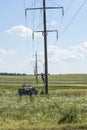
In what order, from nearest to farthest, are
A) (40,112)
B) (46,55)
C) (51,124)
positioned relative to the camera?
(51,124) < (40,112) < (46,55)

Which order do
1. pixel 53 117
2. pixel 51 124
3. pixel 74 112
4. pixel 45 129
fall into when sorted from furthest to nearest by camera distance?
pixel 53 117 < pixel 74 112 < pixel 51 124 < pixel 45 129

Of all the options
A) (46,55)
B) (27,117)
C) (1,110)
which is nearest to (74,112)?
(27,117)

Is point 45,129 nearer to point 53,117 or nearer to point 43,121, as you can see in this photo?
point 43,121

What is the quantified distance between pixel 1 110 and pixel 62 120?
5139 millimetres

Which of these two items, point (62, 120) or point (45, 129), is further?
point (62, 120)

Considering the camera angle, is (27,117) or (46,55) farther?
(46,55)

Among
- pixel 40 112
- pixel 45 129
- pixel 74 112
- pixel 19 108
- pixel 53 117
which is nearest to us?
pixel 45 129

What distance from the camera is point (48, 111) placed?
2130cm

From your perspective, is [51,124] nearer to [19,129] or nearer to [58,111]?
[19,129]

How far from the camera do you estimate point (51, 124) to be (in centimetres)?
1667

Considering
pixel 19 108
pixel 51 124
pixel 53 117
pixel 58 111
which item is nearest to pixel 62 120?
pixel 51 124

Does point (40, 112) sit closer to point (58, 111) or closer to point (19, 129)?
point (58, 111)

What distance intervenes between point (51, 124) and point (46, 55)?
29.1 meters

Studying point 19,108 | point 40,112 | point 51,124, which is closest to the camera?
point 51,124
